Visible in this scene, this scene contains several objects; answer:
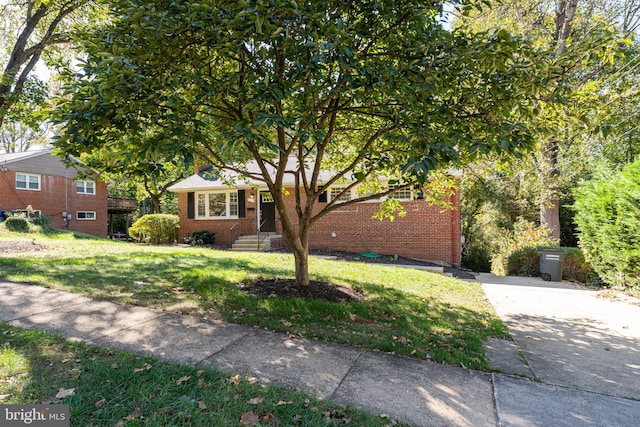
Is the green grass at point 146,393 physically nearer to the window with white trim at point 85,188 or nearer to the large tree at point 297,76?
the large tree at point 297,76

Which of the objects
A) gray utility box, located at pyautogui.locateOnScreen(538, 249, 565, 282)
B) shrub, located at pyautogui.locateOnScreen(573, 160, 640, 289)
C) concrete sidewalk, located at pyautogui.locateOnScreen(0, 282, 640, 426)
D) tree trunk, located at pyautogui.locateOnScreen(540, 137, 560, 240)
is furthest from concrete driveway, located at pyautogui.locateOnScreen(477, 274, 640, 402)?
tree trunk, located at pyautogui.locateOnScreen(540, 137, 560, 240)

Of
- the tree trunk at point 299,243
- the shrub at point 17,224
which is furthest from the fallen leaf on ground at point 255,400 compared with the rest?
the shrub at point 17,224

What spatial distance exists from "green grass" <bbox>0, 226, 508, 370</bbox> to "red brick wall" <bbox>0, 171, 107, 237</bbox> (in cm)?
1825

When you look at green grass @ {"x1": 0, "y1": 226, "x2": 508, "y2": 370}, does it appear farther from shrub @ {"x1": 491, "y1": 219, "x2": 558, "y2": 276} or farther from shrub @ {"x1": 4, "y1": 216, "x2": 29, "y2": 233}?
shrub @ {"x1": 4, "y1": 216, "x2": 29, "y2": 233}

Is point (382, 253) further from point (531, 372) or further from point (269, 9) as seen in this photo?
point (269, 9)

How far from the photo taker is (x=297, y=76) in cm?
371

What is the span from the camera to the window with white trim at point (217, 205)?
58.5 feet

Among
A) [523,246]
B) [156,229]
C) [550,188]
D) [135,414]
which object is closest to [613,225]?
[523,246]

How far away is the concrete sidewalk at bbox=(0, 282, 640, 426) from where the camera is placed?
112 inches

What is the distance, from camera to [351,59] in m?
3.59

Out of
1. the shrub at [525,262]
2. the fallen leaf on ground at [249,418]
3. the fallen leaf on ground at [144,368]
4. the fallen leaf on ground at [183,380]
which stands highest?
the fallen leaf on ground at [144,368]

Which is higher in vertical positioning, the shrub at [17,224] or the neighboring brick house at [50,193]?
the neighboring brick house at [50,193]

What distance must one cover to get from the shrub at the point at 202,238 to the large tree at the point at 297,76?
13.6 m

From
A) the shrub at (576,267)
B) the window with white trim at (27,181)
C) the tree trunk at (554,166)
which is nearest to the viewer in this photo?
the shrub at (576,267)
